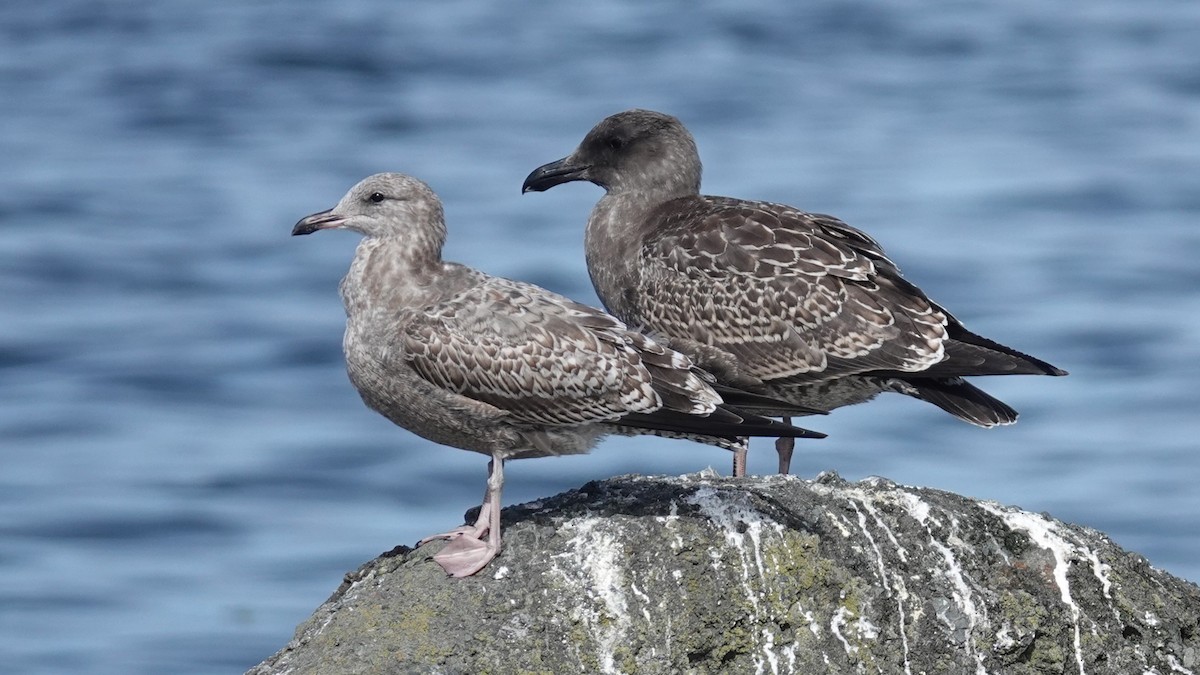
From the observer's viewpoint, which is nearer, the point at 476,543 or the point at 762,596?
the point at 762,596

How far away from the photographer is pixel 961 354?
354 inches

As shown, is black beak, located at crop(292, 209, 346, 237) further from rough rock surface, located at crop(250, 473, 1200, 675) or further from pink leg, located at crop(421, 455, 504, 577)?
rough rock surface, located at crop(250, 473, 1200, 675)

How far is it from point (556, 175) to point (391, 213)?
302 centimetres

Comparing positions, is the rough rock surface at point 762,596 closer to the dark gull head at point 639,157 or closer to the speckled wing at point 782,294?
the speckled wing at point 782,294

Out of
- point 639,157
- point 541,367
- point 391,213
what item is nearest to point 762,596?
point 541,367

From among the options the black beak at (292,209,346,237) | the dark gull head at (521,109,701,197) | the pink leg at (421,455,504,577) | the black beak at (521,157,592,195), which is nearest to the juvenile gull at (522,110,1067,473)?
the dark gull head at (521,109,701,197)

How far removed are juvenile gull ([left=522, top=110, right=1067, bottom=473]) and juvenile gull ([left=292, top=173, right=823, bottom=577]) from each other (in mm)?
1687

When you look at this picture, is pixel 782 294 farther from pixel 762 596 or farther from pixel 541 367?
pixel 762 596

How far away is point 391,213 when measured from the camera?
7895 mm

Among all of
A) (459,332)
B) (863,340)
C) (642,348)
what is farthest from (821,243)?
(459,332)

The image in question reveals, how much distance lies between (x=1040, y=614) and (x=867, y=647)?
773 millimetres

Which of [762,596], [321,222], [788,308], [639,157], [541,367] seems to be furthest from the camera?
[639,157]

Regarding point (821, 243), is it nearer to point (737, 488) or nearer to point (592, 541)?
point (737, 488)

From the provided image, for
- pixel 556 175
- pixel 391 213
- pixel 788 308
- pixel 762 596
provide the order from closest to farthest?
pixel 762 596
pixel 391 213
pixel 788 308
pixel 556 175
